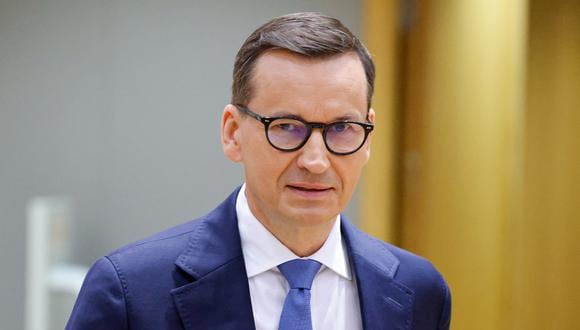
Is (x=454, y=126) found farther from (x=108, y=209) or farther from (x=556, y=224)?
(x=108, y=209)

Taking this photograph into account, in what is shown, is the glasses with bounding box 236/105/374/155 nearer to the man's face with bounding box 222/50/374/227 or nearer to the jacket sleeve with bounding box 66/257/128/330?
the man's face with bounding box 222/50/374/227

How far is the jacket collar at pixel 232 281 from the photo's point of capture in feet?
5.02

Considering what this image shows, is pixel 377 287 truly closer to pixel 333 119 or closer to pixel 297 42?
pixel 333 119

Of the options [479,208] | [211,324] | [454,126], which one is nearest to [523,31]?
[454,126]

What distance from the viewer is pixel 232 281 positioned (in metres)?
1.57

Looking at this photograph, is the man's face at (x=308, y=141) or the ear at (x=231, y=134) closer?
the man's face at (x=308, y=141)

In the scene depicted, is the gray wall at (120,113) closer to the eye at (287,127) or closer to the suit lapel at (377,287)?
the suit lapel at (377,287)

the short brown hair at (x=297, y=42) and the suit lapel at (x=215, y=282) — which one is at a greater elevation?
the short brown hair at (x=297, y=42)

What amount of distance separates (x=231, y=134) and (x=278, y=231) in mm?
214

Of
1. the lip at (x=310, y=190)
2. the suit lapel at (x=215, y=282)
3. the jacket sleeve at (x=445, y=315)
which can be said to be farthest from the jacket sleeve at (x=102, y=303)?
the jacket sleeve at (x=445, y=315)

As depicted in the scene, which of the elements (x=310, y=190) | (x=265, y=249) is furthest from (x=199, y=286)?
(x=310, y=190)

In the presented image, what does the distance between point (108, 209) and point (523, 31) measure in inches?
67.5

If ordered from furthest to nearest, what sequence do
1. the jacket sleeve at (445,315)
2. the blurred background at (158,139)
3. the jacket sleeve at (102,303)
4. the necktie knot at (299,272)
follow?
the blurred background at (158,139), the jacket sleeve at (445,315), the necktie knot at (299,272), the jacket sleeve at (102,303)

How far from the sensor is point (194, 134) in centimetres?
323
